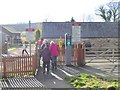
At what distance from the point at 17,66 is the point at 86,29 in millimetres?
39724

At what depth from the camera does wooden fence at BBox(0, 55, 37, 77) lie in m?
13.0

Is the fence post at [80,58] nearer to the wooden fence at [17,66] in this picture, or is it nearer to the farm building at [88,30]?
the wooden fence at [17,66]

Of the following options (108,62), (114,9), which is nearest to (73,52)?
(108,62)

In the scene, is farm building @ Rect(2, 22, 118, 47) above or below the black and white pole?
above

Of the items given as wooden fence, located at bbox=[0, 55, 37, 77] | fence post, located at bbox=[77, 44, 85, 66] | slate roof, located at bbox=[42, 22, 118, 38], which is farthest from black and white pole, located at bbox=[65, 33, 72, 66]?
slate roof, located at bbox=[42, 22, 118, 38]

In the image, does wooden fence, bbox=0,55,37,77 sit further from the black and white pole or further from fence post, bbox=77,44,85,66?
fence post, bbox=77,44,85,66

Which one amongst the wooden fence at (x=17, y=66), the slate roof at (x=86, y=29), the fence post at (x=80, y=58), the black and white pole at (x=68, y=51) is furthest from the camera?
the slate roof at (x=86, y=29)

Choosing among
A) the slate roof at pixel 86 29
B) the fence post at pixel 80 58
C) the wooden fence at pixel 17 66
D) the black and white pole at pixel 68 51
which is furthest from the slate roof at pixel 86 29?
the wooden fence at pixel 17 66

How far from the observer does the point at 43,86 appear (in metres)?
10.6

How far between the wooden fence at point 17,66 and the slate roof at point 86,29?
3501 cm

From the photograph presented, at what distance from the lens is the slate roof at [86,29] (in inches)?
1964

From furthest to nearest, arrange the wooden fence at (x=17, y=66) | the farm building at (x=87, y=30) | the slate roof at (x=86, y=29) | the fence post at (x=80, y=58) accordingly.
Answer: the slate roof at (x=86, y=29) < the farm building at (x=87, y=30) < the fence post at (x=80, y=58) < the wooden fence at (x=17, y=66)

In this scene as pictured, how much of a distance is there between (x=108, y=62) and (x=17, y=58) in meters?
8.01

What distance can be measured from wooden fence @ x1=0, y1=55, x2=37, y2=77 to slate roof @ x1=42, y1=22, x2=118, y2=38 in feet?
115
